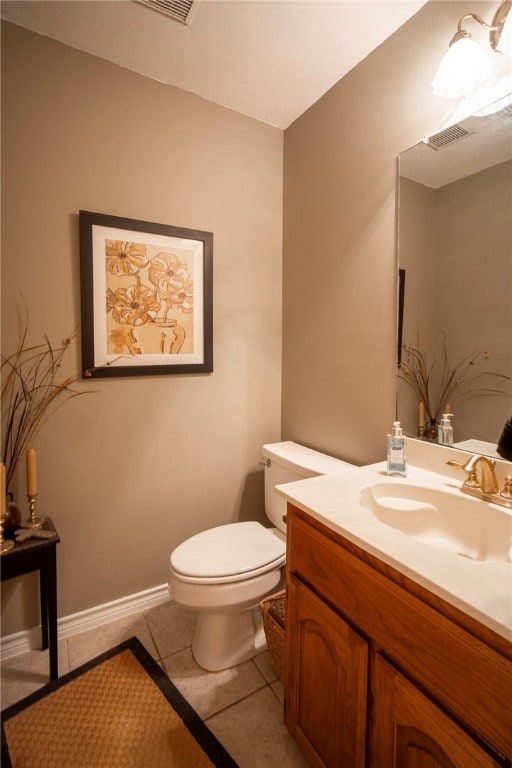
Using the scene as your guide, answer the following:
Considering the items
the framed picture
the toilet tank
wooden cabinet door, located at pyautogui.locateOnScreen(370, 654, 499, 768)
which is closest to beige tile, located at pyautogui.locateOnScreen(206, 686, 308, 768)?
wooden cabinet door, located at pyautogui.locateOnScreen(370, 654, 499, 768)

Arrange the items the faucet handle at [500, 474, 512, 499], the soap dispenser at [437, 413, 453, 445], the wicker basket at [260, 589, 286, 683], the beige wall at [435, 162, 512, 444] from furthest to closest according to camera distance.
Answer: the wicker basket at [260, 589, 286, 683] < the soap dispenser at [437, 413, 453, 445] < the beige wall at [435, 162, 512, 444] < the faucet handle at [500, 474, 512, 499]

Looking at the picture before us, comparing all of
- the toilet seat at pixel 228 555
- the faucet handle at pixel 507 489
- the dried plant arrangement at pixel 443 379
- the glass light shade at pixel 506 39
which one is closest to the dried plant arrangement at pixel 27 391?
the toilet seat at pixel 228 555

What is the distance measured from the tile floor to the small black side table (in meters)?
0.15

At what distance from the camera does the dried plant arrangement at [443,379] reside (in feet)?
3.87

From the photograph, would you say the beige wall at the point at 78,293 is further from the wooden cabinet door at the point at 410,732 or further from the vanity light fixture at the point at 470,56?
the wooden cabinet door at the point at 410,732

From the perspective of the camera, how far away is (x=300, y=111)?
1.89m

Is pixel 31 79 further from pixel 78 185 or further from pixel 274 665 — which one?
pixel 274 665

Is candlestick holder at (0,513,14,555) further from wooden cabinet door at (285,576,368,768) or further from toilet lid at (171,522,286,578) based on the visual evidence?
wooden cabinet door at (285,576,368,768)

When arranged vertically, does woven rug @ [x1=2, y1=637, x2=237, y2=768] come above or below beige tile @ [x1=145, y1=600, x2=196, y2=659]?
below

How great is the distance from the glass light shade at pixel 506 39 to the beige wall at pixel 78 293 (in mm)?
1159

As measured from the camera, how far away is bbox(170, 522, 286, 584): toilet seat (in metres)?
1.35

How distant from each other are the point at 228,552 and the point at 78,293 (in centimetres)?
125

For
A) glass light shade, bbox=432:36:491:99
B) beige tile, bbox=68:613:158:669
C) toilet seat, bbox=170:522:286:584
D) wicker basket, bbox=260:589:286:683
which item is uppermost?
glass light shade, bbox=432:36:491:99

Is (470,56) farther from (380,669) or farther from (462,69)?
(380,669)
